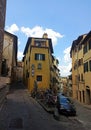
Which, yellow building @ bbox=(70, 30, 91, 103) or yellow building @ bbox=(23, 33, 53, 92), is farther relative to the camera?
yellow building @ bbox=(23, 33, 53, 92)

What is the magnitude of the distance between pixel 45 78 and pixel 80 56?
35.7 feet

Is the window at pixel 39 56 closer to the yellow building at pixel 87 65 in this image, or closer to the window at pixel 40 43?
the window at pixel 40 43

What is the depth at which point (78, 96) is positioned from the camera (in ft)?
158

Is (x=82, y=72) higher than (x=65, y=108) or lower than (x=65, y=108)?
higher

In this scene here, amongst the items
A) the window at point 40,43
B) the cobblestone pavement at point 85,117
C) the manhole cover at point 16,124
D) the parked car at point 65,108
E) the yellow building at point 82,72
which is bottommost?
the cobblestone pavement at point 85,117

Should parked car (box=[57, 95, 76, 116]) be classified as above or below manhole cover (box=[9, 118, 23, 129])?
above

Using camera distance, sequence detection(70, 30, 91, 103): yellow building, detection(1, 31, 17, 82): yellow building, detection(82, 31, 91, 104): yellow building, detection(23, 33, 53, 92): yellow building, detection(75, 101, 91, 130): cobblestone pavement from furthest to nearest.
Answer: detection(23, 33, 53, 92): yellow building
detection(1, 31, 17, 82): yellow building
detection(70, 30, 91, 103): yellow building
detection(82, 31, 91, 104): yellow building
detection(75, 101, 91, 130): cobblestone pavement

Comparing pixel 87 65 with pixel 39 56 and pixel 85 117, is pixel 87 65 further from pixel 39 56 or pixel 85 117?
pixel 39 56

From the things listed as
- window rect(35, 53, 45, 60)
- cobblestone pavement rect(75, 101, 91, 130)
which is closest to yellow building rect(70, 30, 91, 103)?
window rect(35, 53, 45, 60)

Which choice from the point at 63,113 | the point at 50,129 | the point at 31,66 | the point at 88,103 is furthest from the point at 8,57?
the point at 50,129

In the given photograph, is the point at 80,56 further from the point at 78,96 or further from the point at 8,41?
the point at 8,41

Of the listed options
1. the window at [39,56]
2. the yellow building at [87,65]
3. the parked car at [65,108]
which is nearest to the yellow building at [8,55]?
the window at [39,56]

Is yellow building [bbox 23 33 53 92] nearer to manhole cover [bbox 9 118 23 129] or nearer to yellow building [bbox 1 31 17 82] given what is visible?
yellow building [bbox 1 31 17 82]

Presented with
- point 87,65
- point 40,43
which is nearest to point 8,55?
point 40,43
